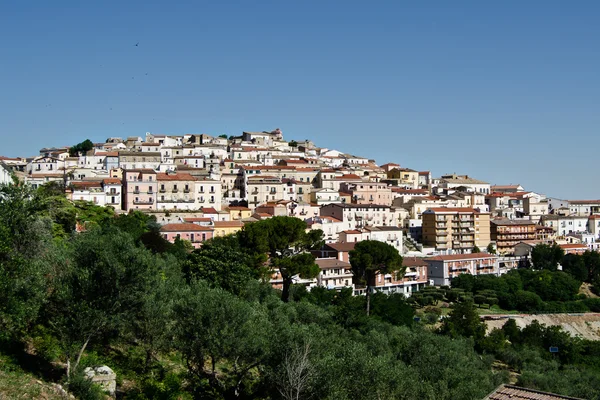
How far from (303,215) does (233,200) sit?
398 inches

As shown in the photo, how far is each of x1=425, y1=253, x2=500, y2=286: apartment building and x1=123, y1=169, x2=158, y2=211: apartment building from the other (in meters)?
29.2

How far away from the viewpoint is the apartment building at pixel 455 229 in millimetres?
77750

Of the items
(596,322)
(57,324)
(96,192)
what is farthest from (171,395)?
(596,322)

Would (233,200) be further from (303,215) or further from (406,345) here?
(406,345)

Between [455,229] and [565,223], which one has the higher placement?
[565,223]

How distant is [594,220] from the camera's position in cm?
9675

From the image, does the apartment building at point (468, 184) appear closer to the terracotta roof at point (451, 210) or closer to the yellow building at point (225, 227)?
the terracotta roof at point (451, 210)

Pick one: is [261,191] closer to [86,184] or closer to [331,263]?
[86,184]

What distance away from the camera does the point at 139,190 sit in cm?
6662

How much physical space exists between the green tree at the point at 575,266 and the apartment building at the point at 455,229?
31.2 ft

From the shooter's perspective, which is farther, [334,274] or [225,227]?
[225,227]

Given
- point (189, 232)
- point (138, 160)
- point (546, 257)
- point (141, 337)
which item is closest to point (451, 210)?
point (546, 257)

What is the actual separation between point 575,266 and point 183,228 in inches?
1752

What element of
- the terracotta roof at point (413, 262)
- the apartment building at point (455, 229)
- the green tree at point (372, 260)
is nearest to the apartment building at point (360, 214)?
the apartment building at point (455, 229)
